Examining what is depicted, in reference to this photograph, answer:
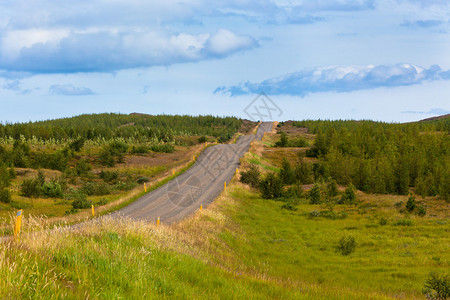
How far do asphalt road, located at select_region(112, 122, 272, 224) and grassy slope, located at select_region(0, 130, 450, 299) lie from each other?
96.0 inches

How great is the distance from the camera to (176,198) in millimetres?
32344

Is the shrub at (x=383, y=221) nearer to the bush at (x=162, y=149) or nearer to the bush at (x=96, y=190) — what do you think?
the bush at (x=96, y=190)

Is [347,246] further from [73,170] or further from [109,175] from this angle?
[73,170]

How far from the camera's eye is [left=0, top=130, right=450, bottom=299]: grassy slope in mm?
6457

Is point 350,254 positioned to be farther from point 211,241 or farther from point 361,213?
point 361,213

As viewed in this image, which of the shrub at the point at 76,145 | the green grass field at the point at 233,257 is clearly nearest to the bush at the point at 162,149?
the shrub at the point at 76,145

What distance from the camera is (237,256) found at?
16.7 m

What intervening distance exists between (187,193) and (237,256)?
18602 millimetres

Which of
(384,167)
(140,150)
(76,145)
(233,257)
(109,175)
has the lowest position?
(109,175)

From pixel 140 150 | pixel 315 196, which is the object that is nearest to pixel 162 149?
pixel 140 150

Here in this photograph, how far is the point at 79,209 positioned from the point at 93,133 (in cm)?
7766

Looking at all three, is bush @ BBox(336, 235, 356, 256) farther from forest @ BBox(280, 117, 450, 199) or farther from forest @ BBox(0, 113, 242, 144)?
forest @ BBox(0, 113, 242, 144)

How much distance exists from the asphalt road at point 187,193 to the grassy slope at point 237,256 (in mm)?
2439

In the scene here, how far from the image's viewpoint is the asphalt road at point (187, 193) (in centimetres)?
2659
